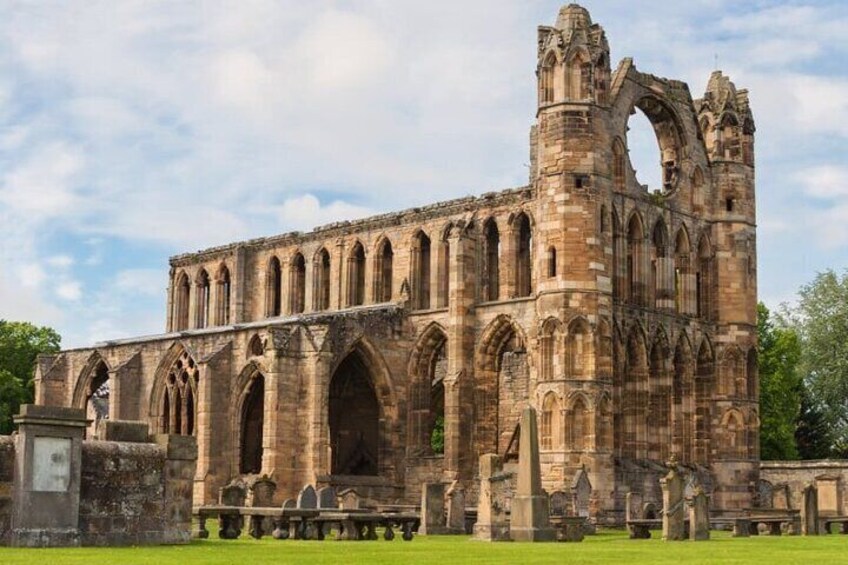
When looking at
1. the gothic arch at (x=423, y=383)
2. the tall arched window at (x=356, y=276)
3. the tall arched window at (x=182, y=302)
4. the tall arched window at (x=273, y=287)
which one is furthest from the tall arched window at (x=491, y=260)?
the tall arched window at (x=182, y=302)

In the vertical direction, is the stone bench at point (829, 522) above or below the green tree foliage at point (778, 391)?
below

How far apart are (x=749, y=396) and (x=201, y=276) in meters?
24.1

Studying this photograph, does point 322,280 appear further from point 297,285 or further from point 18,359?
point 18,359

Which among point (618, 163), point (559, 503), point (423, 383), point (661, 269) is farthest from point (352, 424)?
point (618, 163)

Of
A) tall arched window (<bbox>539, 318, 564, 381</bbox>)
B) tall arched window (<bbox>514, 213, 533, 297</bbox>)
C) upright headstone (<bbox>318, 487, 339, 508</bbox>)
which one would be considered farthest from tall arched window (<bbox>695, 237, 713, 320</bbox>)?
upright headstone (<bbox>318, 487, 339, 508</bbox>)

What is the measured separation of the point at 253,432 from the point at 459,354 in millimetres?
8899

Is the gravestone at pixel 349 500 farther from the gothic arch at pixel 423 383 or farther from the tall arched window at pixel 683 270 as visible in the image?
the tall arched window at pixel 683 270

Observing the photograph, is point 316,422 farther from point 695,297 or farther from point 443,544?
point 443,544

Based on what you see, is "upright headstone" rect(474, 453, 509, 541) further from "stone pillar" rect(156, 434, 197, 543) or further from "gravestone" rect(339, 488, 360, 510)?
"stone pillar" rect(156, 434, 197, 543)

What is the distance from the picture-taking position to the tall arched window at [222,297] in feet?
204

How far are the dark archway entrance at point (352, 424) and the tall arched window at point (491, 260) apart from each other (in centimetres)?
651

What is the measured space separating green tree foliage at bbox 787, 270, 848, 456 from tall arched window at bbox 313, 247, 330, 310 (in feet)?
92.3

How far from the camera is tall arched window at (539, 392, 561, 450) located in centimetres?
4597

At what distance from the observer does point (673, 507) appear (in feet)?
109
